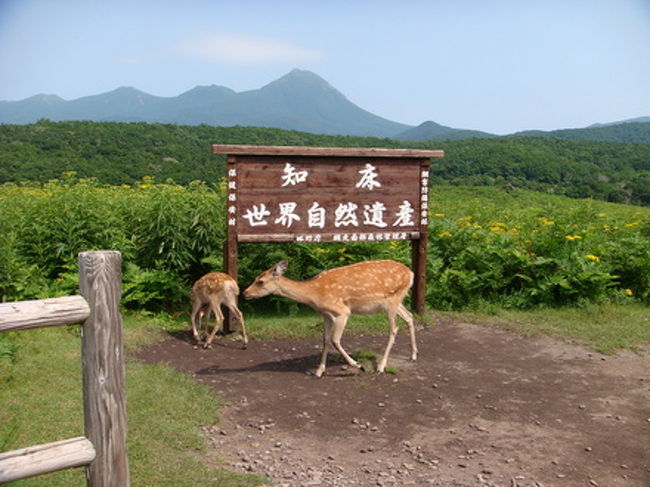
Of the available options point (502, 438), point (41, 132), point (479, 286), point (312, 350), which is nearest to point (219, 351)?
point (312, 350)

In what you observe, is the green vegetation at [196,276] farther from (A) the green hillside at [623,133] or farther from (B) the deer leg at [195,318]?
(A) the green hillside at [623,133]

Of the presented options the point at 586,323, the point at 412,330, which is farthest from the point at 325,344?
the point at 586,323

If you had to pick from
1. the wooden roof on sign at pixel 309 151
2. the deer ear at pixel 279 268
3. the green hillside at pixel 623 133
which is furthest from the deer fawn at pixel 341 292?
the green hillside at pixel 623 133

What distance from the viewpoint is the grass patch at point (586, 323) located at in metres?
9.02

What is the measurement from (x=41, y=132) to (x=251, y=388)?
4353cm

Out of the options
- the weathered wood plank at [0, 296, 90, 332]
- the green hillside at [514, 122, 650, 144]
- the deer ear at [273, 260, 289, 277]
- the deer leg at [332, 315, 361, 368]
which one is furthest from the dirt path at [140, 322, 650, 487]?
the green hillside at [514, 122, 650, 144]

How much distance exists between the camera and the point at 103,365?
3652 mm

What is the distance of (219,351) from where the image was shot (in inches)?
338

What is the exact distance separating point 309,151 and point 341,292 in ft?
8.73

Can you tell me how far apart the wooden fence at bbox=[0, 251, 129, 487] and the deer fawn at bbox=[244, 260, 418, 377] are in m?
3.99

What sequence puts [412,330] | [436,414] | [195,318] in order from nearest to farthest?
[436,414]
[412,330]
[195,318]

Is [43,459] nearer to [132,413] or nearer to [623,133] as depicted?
[132,413]

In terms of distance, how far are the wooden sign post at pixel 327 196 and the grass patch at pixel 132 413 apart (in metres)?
2.59

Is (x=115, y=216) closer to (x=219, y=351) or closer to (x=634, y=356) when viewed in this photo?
(x=219, y=351)
